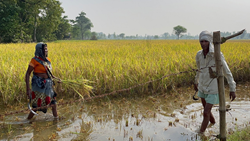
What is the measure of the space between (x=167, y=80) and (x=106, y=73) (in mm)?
1370

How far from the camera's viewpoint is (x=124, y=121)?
2.77 meters

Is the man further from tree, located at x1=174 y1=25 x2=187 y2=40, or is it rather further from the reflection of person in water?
tree, located at x1=174 y1=25 x2=187 y2=40

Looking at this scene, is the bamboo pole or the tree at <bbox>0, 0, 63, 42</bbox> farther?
the tree at <bbox>0, 0, 63, 42</bbox>

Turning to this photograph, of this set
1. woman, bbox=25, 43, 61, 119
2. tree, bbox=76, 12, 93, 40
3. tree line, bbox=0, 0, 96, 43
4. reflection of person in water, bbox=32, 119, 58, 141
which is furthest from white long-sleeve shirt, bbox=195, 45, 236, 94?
tree, bbox=76, 12, 93, 40

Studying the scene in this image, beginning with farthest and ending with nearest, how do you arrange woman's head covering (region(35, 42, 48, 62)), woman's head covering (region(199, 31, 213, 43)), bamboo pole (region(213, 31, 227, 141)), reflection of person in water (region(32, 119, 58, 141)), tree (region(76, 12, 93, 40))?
tree (region(76, 12, 93, 40))
woman's head covering (region(35, 42, 48, 62))
reflection of person in water (region(32, 119, 58, 141))
woman's head covering (region(199, 31, 213, 43))
bamboo pole (region(213, 31, 227, 141))

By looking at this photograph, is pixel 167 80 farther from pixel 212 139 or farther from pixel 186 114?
pixel 212 139

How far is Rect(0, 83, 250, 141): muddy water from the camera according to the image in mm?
2361

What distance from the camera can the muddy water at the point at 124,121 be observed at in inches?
93.0

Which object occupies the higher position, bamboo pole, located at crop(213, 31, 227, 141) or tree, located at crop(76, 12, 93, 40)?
tree, located at crop(76, 12, 93, 40)

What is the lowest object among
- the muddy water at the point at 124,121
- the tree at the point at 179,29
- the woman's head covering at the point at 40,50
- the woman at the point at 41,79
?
the muddy water at the point at 124,121

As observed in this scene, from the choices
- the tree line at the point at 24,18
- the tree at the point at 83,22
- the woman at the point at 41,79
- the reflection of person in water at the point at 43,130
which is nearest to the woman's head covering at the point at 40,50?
the woman at the point at 41,79

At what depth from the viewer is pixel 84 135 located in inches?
93.1

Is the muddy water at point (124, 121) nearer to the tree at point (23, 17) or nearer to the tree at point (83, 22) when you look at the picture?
the tree at point (23, 17)

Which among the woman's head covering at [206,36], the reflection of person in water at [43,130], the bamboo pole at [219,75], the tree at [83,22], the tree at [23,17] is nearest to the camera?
the bamboo pole at [219,75]
